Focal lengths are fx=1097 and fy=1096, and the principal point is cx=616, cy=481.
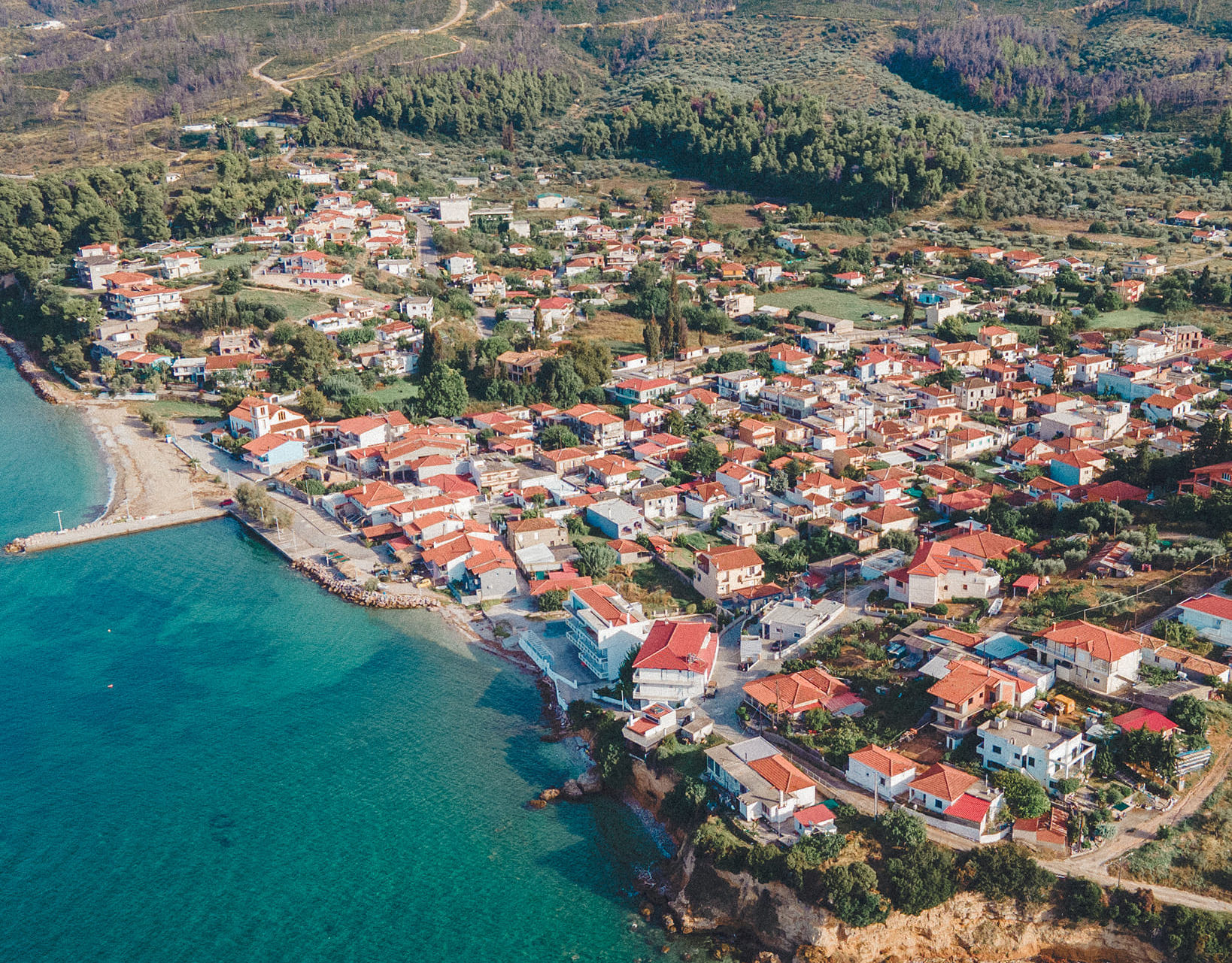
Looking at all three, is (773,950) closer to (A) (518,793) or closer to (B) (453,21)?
(A) (518,793)

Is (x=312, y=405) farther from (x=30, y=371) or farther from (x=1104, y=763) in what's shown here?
(x=1104, y=763)

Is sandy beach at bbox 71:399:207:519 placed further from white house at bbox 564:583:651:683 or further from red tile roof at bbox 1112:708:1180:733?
red tile roof at bbox 1112:708:1180:733

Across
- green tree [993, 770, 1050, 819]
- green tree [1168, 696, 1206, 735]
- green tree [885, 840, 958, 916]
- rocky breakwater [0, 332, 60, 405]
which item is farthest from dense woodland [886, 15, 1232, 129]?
green tree [885, 840, 958, 916]

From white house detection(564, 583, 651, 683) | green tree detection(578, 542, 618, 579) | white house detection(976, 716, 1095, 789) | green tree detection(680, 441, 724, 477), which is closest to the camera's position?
white house detection(976, 716, 1095, 789)

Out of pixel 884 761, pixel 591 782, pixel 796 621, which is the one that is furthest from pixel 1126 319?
pixel 591 782

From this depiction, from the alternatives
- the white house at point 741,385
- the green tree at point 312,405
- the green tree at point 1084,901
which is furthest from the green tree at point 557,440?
the green tree at point 1084,901

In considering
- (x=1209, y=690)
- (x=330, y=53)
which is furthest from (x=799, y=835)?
(x=330, y=53)
